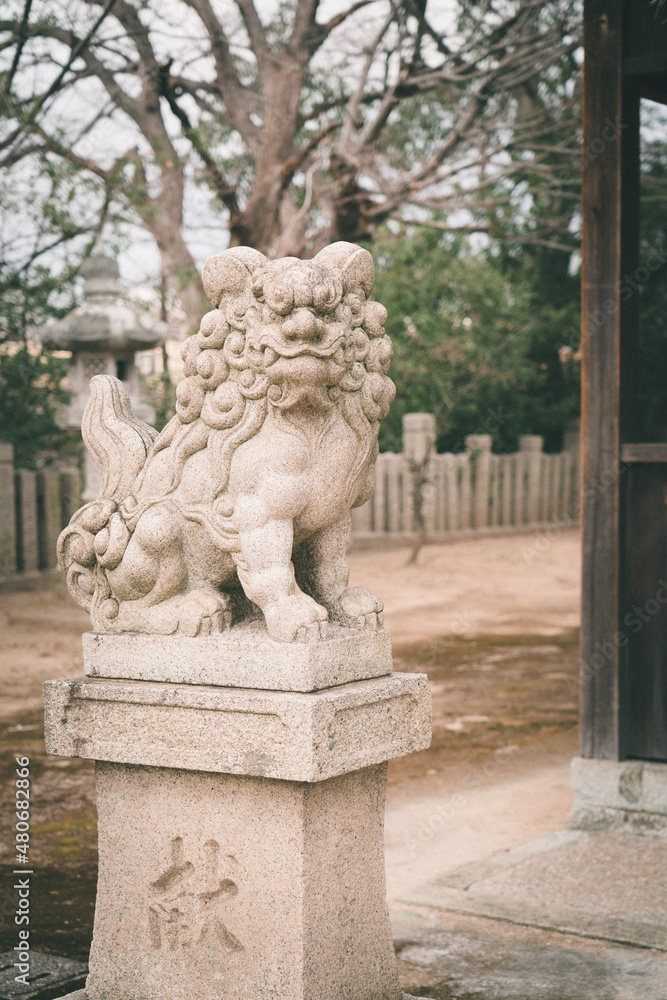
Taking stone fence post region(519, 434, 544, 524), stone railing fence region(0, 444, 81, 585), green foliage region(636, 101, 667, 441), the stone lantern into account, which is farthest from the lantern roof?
stone fence post region(519, 434, 544, 524)

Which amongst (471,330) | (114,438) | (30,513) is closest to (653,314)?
(471,330)

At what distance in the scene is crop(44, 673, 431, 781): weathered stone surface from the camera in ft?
8.32

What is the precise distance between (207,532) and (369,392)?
0.56m

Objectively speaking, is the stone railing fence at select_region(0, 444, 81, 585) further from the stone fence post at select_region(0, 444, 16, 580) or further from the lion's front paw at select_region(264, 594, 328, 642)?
the lion's front paw at select_region(264, 594, 328, 642)

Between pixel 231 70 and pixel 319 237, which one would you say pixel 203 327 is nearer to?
pixel 319 237

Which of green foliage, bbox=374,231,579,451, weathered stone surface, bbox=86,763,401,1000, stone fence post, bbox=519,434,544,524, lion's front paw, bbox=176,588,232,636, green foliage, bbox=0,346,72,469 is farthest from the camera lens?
stone fence post, bbox=519,434,544,524

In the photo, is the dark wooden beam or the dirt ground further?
the dark wooden beam

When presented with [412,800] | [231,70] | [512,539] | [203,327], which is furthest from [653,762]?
[512,539]

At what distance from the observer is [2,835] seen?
15.7 feet

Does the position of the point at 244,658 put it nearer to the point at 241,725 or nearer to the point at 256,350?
the point at 241,725

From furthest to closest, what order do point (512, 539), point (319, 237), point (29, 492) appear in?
point (512, 539) < point (29, 492) < point (319, 237)

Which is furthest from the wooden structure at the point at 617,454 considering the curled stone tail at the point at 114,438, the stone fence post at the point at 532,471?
the stone fence post at the point at 532,471

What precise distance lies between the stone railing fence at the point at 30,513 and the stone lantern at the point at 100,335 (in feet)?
5.51

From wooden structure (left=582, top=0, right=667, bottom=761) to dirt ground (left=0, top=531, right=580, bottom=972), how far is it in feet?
2.28
